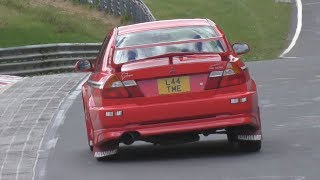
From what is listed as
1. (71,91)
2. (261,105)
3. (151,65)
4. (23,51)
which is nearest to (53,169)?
(151,65)

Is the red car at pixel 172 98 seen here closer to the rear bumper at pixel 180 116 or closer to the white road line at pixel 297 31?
the rear bumper at pixel 180 116

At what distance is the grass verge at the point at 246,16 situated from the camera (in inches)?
1662

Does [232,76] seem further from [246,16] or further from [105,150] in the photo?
[246,16]

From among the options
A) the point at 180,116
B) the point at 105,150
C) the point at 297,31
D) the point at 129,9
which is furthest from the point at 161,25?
the point at 297,31

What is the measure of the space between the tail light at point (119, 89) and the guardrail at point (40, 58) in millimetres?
16127

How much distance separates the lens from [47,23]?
36656 millimetres

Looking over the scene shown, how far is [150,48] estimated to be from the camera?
1104 centimetres

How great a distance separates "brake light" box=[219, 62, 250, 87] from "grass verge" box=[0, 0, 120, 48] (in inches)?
854

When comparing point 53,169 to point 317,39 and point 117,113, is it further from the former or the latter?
point 317,39

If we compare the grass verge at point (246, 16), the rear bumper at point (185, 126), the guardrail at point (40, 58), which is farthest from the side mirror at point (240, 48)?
the grass verge at point (246, 16)

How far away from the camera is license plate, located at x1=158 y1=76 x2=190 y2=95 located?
10.5 m

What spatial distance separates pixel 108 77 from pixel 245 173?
1.95 meters

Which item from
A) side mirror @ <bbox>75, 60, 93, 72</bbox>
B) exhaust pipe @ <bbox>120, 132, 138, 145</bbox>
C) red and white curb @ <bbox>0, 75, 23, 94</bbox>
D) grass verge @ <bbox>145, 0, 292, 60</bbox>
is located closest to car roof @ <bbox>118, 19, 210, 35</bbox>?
side mirror @ <bbox>75, 60, 93, 72</bbox>

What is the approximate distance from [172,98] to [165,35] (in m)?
1.16
